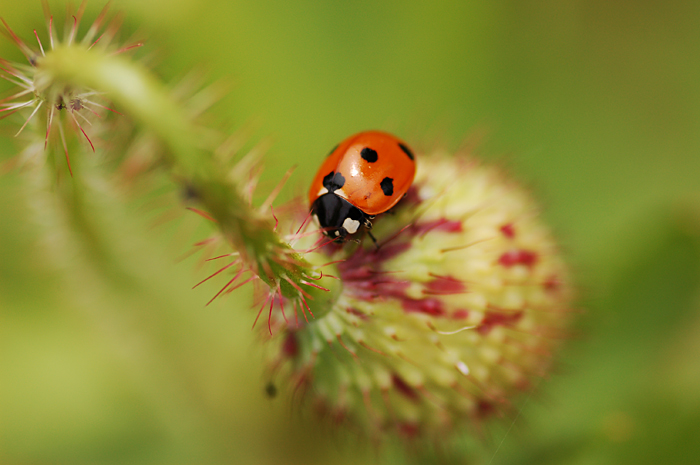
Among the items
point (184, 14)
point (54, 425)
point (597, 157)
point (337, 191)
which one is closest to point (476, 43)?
point (597, 157)

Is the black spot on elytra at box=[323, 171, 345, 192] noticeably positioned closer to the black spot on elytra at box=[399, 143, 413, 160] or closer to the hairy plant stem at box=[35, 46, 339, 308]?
the black spot on elytra at box=[399, 143, 413, 160]

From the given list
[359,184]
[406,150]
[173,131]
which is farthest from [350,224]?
[173,131]

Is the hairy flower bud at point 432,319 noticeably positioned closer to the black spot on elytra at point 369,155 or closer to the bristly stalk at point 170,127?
the black spot on elytra at point 369,155

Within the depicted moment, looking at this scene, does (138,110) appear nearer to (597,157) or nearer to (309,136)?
(309,136)

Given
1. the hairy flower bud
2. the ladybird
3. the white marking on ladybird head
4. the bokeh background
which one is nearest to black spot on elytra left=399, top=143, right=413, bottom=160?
the ladybird

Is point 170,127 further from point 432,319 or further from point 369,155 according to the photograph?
point 432,319

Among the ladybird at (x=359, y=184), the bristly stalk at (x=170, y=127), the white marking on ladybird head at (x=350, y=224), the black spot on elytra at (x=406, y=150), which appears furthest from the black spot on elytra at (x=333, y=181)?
the bristly stalk at (x=170, y=127)
